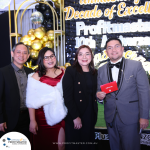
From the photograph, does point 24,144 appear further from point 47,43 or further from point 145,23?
point 145,23

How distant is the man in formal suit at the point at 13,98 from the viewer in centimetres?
206

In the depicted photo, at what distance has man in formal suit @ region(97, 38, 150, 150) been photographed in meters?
1.87

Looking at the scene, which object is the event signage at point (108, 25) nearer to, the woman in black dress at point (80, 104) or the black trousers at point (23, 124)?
the woman in black dress at point (80, 104)

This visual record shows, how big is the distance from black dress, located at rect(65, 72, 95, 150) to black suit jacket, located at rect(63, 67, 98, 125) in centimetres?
6

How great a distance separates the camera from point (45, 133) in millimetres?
2184

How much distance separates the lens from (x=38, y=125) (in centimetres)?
220

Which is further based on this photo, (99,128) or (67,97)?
(99,128)

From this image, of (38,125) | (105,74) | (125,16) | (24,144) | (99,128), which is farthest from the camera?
(125,16)

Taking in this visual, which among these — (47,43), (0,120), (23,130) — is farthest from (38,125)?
(47,43)

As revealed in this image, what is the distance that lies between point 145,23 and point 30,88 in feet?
15.0

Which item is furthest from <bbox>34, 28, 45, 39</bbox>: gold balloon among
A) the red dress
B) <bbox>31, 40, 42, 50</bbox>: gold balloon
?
the red dress

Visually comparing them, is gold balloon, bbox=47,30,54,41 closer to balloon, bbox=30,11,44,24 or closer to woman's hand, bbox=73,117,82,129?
balloon, bbox=30,11,44,24

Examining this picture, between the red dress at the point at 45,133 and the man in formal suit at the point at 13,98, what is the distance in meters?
0.23

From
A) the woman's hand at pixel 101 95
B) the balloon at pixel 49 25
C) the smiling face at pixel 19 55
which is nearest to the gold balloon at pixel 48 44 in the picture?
the balloon at pixel 49 25
